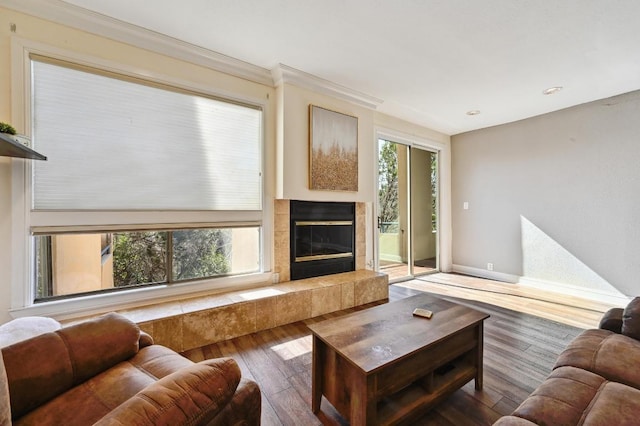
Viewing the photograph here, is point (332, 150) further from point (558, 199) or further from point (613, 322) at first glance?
point (558, 199)

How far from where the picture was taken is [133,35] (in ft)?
7.25

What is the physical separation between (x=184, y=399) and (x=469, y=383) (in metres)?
1.81

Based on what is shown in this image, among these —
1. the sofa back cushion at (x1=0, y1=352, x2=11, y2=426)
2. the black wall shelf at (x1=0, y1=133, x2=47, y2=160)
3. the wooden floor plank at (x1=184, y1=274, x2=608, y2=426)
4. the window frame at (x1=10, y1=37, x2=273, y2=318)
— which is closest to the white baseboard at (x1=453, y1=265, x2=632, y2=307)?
the wooden floor plank at (x1=184, y1=274, x2=608, y2=426)

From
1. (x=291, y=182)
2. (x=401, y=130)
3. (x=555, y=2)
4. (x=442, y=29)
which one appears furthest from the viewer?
(x=401, y=130)

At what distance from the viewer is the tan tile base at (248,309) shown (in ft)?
7.02

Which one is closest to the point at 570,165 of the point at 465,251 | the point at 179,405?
the point at 465,251

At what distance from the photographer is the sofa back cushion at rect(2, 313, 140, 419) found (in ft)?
3.22

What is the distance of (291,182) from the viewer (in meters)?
2.95

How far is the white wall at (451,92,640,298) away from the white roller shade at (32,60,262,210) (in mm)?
3927

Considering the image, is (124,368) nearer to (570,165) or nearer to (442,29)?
(442,29)

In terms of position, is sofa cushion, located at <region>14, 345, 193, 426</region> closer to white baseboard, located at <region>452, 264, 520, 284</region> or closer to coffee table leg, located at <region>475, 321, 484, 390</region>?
coffee table leg, located at <region>475, 321, 484, 390</region>

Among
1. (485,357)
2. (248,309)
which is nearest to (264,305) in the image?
(248,309)

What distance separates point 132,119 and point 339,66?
6.59ft

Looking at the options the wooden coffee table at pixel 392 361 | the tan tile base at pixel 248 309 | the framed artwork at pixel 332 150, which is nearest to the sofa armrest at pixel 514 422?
the wooden coffee table at pixel 392 361
